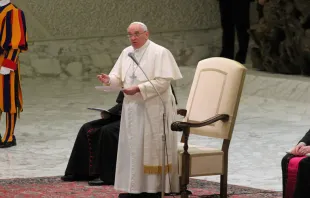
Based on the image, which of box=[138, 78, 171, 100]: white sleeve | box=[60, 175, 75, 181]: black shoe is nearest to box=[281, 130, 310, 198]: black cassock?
box=[138, 78, 171, 100]: white sleeve

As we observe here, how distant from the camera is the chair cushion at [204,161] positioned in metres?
7.39

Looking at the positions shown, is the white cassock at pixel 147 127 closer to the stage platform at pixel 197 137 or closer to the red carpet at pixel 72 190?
the red carpet at pixel 72 190

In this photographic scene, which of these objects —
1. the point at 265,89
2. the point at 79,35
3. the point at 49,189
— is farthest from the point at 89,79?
the point at 49,189

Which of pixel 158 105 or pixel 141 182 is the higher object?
pixel 158 105

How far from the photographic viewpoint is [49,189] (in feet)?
26.3

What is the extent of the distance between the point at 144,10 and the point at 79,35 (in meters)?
1.19

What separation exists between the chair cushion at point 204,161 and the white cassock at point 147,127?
0.68 feet

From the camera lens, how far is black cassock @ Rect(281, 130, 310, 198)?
21.3 ft

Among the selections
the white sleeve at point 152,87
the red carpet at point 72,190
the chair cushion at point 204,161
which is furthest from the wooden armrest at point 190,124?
the red carpet at point 72,190

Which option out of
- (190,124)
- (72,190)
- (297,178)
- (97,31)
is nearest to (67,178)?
(72,190)

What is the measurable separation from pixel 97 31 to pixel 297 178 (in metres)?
9.68

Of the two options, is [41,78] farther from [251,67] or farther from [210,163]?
[210,163]

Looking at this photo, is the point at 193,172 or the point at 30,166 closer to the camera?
the point at 193,172

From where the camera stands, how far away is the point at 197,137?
10.6 meters
